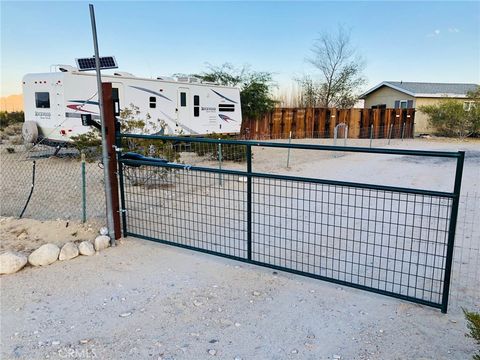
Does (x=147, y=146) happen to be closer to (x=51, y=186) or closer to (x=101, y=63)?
(x=51, y=186)

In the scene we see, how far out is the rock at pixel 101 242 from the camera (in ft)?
13.0

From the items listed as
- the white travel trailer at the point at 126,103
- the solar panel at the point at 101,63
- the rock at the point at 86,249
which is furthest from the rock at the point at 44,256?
the white travel trailer at the point at 126,103

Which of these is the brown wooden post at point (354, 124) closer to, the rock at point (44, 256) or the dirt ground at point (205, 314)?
the dirt ground at point (205, 314)

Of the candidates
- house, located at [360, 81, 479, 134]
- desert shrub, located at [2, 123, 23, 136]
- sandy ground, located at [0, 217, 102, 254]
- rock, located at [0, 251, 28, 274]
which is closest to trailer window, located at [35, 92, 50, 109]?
sandy ground, located at [0, 217, 102, 254]

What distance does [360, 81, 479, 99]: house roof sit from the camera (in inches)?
936

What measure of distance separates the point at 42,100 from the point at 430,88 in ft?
78.2

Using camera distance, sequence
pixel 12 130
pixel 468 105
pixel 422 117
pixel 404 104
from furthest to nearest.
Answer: pixel 404 104 → pixel 422 117 → pixel 468 105 → pixel 12 130

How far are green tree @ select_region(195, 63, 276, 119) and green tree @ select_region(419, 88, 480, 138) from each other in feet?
31.5

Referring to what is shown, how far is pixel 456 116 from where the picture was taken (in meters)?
21.1

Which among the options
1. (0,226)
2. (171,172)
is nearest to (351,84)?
(171,172)

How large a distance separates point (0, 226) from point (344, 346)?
4219mm

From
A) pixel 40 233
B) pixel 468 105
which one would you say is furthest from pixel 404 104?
pixel 40 233

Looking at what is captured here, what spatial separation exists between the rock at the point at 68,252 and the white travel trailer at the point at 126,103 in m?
4.60

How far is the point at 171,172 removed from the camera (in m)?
6.38
